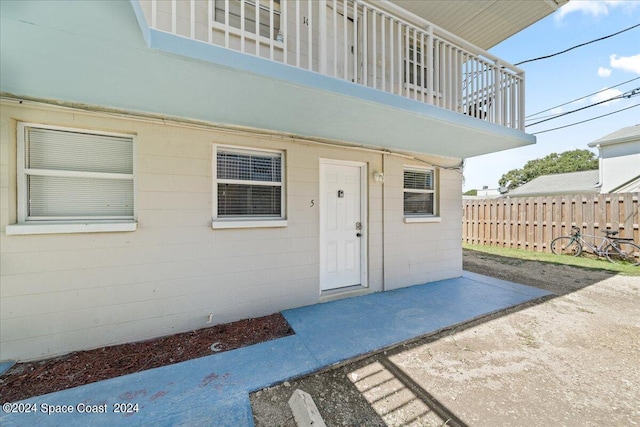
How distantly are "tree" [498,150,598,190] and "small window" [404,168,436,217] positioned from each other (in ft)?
125

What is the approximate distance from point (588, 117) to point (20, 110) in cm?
1494

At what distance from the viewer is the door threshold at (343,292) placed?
4.20 m

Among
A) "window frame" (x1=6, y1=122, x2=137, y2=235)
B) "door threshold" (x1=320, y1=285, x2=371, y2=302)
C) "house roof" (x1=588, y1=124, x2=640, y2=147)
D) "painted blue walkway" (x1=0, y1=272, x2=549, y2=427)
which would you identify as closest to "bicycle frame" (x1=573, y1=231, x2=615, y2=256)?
"painted blue walkway" (x1=0, y1=272, x2=549, y2=427)

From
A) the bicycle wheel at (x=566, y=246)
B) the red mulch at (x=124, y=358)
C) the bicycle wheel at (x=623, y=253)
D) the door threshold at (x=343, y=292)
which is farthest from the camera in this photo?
the bicycle wheel at (x=566, y=246)

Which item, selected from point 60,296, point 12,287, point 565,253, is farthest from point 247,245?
point 565,253

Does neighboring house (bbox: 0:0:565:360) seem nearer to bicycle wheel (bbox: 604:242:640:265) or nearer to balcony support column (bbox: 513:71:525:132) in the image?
balcony support column (bbox: 513:71:525:132)

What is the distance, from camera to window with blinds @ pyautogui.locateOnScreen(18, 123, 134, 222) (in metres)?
2.71

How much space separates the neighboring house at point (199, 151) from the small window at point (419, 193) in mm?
669

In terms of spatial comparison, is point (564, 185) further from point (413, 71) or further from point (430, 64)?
point (430, 64)

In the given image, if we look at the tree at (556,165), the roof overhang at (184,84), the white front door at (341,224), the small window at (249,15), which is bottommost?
the white front door at (341,224)

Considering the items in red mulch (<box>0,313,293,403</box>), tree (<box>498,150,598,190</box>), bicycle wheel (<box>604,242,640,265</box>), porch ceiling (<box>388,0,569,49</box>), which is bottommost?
red mulch (<box>0,313,293,403</box>)

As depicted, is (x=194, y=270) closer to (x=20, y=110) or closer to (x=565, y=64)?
(x=20, y=110)

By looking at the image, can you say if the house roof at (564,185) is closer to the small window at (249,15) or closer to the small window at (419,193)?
the small window at (419,193)

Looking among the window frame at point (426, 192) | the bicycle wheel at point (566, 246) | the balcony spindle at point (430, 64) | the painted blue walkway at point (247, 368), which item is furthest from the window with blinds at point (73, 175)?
the bicycle wheel at point (566, 246)
